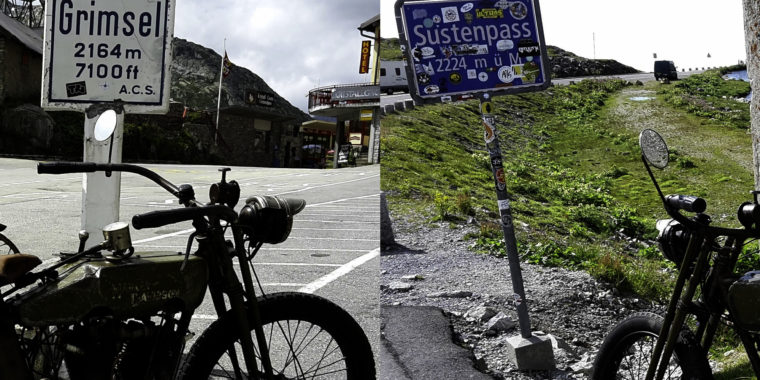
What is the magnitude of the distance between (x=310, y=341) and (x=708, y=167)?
634 centimetres

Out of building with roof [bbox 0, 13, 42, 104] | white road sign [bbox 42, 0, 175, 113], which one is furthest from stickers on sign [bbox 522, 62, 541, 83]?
building with roof [bbox 0, 13, 42, 104]

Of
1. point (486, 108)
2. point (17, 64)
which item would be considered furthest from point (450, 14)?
point (17, 64)

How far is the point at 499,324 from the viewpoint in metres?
4.79

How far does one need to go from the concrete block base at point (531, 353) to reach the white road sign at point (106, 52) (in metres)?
2.49

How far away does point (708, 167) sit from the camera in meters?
7.18

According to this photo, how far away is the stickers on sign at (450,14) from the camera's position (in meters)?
3.69

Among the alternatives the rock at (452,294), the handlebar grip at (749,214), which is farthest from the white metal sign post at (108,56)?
the handlebar grip at (749,214)

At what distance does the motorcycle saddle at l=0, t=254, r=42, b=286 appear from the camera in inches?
71.6

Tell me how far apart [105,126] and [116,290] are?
1.81 ft

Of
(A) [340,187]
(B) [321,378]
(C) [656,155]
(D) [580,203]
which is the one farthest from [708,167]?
(A) [340,187]

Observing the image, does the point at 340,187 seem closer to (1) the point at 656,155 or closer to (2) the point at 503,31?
(2) the point at 503,31

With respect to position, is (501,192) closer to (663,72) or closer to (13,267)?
(13,267)

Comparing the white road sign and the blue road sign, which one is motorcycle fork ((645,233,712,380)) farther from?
the white road sign

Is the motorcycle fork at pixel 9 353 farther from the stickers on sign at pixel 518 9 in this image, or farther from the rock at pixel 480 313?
the rock at pixel 480 313
